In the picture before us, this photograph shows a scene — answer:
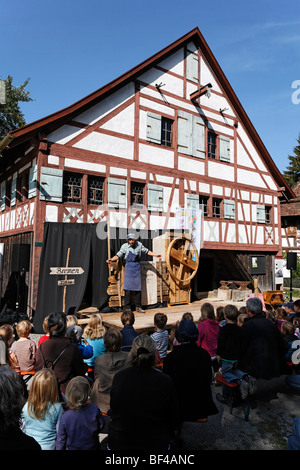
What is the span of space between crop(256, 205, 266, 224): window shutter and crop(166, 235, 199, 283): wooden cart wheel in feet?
22.0

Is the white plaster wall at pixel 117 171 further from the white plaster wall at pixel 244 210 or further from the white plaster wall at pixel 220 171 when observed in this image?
the white plaster wall at pixel 244 210

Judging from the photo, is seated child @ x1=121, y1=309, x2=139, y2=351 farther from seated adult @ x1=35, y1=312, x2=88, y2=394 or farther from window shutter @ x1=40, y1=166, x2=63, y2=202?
window shutter @ x1=40, y1=166, x2=63, y2=202

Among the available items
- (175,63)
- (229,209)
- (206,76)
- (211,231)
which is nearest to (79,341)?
(211,231)

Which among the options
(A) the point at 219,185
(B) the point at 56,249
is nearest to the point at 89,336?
(B) the point at 56,249

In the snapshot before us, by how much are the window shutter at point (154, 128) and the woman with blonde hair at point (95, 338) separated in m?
8.95

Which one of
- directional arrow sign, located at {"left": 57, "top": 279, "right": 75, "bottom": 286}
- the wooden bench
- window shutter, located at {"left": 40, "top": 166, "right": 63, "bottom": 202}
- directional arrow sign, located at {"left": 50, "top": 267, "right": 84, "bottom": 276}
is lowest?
the wooden bench

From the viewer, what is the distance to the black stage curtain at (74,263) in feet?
28.3

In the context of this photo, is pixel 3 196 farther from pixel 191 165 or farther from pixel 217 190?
pixel 217 190

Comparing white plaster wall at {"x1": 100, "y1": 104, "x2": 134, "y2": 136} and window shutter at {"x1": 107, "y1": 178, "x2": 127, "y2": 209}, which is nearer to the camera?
window shutter at {"x1": 107, "y1": 178, "x2": 127, "y2": 209}

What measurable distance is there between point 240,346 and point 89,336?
85.9 inches

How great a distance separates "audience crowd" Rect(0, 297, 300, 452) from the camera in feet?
8.30

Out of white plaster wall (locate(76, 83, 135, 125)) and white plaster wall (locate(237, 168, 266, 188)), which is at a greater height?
white plaster wall (locate(76, 83, 135, 125))

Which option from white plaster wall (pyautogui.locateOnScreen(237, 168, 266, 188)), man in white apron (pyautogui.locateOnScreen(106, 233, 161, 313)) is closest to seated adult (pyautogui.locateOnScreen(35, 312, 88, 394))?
man in white apron (pyautogui.locateOnScreen(106, 233, 161, 313))
